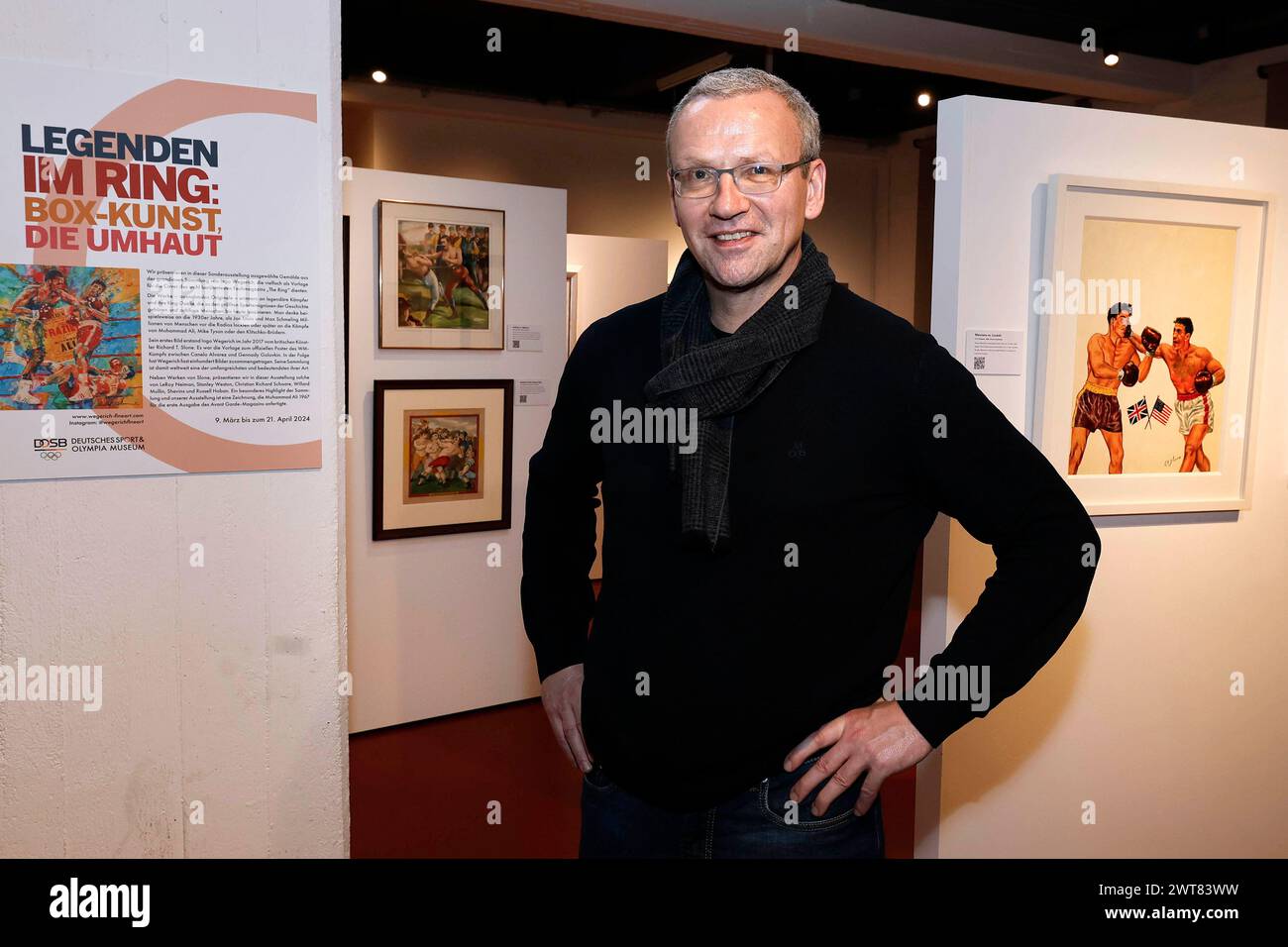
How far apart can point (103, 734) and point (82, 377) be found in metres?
0.89

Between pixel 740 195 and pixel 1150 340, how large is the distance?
2.09 meters

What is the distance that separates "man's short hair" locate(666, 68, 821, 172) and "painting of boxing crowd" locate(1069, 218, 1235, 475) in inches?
66.2

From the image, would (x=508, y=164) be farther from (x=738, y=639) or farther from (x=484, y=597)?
(x=738, y=639)

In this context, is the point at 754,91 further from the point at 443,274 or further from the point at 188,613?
the point at 443,274

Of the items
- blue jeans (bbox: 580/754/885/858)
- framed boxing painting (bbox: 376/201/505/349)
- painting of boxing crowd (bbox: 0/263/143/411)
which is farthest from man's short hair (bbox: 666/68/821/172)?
framed boxing painting (bbox: 376/201/505/349)

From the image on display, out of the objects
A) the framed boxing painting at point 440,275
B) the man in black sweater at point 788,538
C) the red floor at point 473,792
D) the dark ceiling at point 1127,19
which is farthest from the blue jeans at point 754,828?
the dark ceiling at point 1127,19

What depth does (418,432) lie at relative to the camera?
211 inches

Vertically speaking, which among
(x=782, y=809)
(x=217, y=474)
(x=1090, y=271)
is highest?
(x=1090, y=271)

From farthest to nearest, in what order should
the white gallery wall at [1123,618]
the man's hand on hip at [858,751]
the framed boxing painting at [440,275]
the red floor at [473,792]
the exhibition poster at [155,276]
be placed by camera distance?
the framed boxing painting at [440,275] < the red floor at [473,792] < the white gallery wall at [1123,618] < the exhibition poster at [155,276] < the man's hand on hip at [858,751]

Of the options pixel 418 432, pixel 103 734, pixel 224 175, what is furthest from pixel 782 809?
pixel 418 432

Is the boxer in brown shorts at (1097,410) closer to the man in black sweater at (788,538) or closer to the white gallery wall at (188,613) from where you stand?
the man in black sweater at (788,538)

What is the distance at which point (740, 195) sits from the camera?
175cm

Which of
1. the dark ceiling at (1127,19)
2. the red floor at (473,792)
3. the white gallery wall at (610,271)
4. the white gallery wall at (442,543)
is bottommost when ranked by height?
the red floor at (473,792)

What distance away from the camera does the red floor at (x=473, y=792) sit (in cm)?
426
